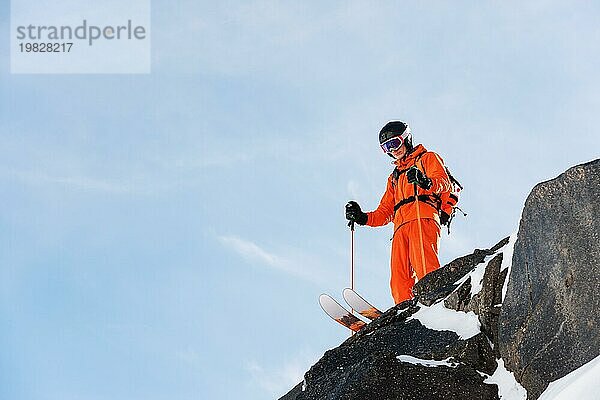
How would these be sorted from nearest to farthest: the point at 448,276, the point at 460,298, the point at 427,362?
the point at 427,362, the point at 460,298, the point at 448,276

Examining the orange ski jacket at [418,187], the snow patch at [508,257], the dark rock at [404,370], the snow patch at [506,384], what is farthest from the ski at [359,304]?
the snow patch at [506,384]

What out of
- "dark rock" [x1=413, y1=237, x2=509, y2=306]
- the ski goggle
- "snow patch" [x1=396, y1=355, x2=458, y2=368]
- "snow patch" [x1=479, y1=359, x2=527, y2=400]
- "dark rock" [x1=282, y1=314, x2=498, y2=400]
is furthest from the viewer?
the ski goggle

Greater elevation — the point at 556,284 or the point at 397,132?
the point at 397,132

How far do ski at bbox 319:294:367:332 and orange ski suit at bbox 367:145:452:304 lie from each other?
2.43ft

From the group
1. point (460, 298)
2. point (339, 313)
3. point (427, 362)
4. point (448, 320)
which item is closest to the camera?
point (427, 362)

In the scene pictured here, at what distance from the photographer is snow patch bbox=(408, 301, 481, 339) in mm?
6961

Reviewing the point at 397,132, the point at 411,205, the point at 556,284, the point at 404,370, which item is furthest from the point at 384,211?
the point at 556,284

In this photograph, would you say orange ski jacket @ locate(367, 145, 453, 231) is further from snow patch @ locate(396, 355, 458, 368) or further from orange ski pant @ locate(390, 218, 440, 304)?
snow patch @ locate(396, 355, 458, 368)

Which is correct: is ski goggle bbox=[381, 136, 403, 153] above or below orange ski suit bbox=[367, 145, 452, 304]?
above

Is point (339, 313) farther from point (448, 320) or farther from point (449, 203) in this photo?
point (448, 320)

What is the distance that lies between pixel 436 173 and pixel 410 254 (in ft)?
3.36

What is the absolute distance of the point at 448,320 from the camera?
7.32m

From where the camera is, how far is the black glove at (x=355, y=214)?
1130 cm

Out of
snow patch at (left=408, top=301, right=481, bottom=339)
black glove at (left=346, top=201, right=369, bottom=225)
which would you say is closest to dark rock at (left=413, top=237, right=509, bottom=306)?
snow patch at (left=408, top=301, right=481, bottom=339)
